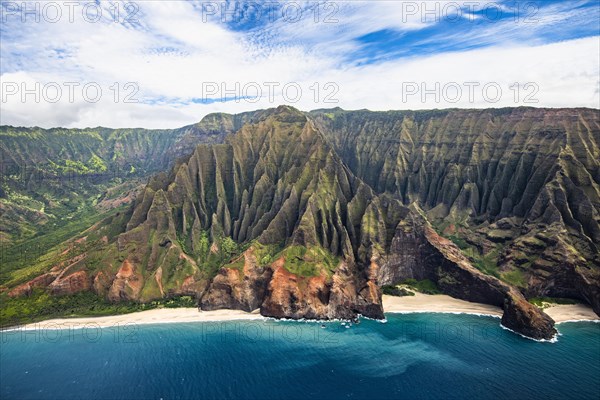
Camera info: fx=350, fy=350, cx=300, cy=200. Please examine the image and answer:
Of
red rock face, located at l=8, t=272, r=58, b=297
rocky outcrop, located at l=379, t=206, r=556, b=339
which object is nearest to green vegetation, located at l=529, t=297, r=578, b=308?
rocky outcrop, located at l=379, t=206, r=556, b=339

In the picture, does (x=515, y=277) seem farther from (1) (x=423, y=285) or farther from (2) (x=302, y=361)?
(2) (x=302, y=361)

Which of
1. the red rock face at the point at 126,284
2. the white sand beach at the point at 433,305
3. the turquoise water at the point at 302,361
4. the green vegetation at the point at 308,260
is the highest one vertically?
the green vegetation at the point at 308,260

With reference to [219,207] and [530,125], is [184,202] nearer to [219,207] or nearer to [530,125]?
[219,207]

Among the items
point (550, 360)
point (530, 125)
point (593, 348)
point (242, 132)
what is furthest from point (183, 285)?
point (530, 125)

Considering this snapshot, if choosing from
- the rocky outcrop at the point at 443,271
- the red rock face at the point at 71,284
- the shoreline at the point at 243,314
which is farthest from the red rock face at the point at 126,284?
the rocky outcrop at the point at 443,271

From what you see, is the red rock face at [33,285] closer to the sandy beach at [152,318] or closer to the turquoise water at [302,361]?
the sandy beach at [152,318]

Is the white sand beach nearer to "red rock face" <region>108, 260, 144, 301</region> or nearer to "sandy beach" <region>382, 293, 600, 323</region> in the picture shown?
"sandy beach" <region>382, 293, 600, 323</region>

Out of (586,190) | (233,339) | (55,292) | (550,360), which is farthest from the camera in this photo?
(586,190)
